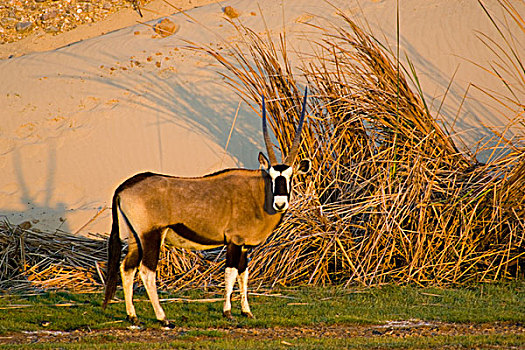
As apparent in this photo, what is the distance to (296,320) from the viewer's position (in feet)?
21.1

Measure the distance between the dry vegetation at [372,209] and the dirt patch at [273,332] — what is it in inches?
74.3

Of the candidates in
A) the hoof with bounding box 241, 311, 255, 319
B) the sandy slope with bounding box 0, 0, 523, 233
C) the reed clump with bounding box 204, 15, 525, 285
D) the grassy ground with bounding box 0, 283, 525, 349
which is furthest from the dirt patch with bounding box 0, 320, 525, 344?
the sandy slope with bounding box 0, 0, 523, 233

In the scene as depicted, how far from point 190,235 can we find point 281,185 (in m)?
0.99

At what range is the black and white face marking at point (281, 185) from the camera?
20.2 ft

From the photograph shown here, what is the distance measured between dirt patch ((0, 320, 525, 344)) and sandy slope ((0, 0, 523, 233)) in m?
4.88

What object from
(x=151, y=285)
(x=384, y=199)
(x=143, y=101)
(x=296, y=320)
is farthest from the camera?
(x=143, y=101)

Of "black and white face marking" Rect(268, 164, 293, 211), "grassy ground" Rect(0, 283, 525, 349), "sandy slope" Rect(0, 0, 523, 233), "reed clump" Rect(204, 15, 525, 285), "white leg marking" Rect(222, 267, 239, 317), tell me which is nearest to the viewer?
"grassy ground" Rect(0, 283, 525, 349)

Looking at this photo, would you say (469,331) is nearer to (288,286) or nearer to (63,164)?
(288,286)

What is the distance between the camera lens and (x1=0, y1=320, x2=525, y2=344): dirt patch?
5.87 meters

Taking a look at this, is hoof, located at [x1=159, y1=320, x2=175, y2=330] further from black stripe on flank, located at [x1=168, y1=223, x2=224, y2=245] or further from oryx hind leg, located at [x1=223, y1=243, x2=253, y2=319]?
black stripe on flank, located at [x1=168, y1=223, x2=224, y2=245]

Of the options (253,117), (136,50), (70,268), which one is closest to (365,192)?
(70,268)

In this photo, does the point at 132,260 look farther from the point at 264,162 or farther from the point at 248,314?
the point at 264,162

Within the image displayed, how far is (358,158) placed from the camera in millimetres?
9016

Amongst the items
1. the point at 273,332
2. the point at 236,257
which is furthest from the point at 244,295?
the point at 273,332
